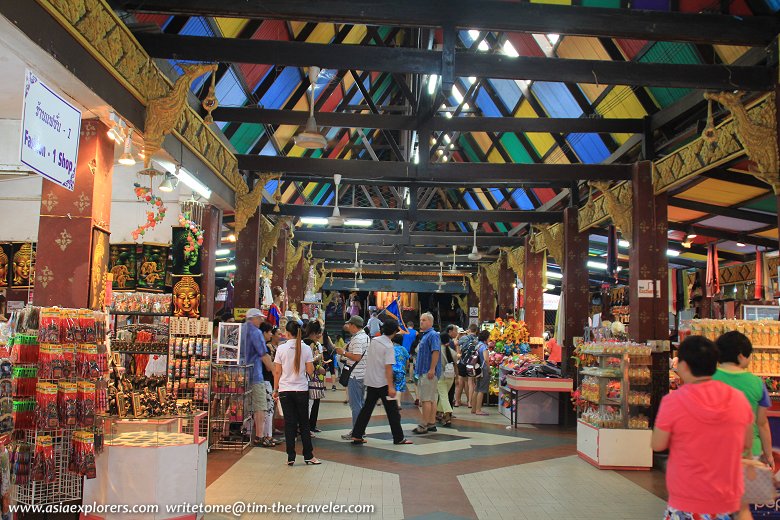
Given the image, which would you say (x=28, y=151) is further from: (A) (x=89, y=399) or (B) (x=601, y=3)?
(B) (x=601, y=3)

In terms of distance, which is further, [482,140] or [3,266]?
[482,140]

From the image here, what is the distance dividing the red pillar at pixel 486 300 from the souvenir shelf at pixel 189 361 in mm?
16209

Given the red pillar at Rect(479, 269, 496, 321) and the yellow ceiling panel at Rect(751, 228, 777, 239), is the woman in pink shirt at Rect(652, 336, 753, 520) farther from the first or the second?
the red pillar at Rect(479, 269, 496, 321)

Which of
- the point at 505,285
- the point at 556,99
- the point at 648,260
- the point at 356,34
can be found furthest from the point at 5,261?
the point at 505,285

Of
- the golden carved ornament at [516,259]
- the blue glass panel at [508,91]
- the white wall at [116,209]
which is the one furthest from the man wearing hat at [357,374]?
the golden carved ornament at [516,259]

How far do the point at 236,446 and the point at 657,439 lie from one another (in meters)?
6.08

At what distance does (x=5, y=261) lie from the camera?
10047mm

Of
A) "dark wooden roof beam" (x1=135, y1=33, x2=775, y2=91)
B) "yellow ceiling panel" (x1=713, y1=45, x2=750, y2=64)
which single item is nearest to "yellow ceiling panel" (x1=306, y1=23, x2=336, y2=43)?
"dark wooden roof beam" (x1=135, y1=33, x2=775, y2=91)

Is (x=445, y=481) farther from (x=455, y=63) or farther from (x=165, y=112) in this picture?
(x=165, y=112)

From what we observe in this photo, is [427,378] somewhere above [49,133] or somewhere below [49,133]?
below

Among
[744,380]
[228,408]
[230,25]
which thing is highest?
[230,25]

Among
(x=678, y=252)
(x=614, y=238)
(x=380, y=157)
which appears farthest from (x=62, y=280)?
(x=380, y=157)

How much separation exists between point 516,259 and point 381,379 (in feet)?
34.7

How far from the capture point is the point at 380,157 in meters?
23.2
